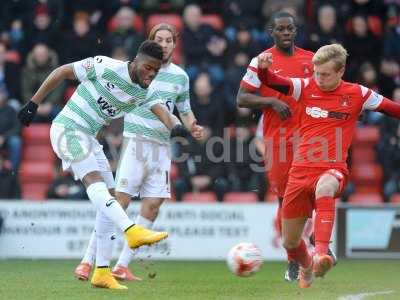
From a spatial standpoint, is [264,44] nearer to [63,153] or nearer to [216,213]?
[216,213]

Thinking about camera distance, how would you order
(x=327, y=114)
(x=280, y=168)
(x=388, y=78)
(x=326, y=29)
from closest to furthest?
(x=327, y=114), (x=280, y=168), (x=326, y=29), (x=388, y=78)

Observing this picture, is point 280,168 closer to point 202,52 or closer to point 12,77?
point 202,52

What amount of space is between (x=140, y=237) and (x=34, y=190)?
7.87m

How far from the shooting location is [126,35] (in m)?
17.4

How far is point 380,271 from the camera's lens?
1323 cm

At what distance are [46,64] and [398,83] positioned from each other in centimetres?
561

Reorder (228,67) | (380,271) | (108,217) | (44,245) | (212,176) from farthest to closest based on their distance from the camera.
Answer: (228,67)
(212,176)
(44,245)
(380,271)
(108,217)

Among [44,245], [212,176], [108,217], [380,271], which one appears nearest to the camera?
[108,217]

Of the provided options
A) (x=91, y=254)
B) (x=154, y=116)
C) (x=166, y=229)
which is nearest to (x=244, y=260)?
(x=91, y=254)

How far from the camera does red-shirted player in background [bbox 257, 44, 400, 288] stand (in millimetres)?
9523

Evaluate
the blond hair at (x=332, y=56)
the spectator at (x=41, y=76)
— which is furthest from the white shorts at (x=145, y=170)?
the spectator at (x=41, y=76)

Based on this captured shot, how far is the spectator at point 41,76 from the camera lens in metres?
17.0

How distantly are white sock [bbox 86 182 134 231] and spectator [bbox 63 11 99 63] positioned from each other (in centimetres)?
771

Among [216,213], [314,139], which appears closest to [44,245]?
[216,213]
